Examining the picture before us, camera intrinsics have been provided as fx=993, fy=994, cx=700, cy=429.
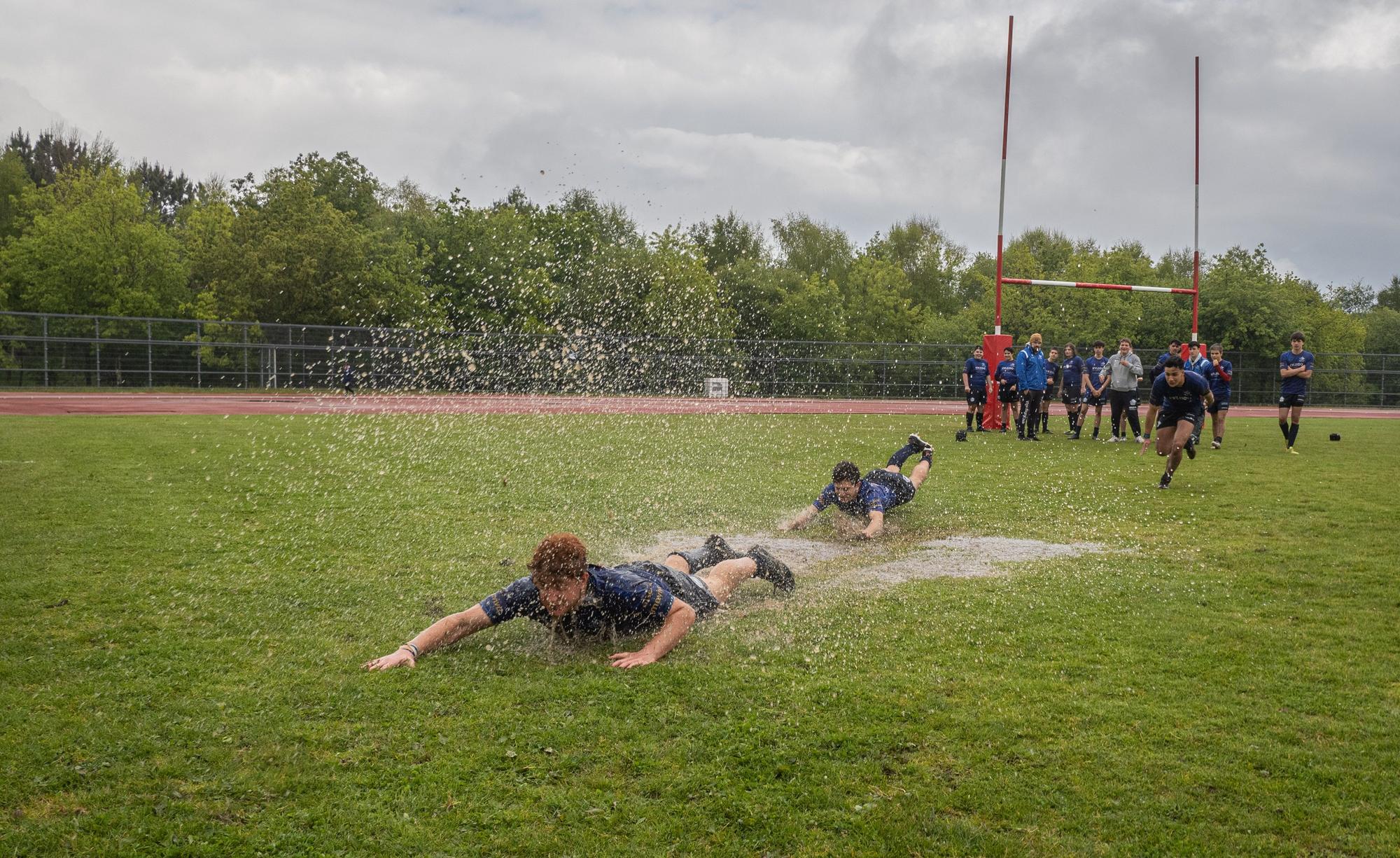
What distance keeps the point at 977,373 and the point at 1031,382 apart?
172 centimetres

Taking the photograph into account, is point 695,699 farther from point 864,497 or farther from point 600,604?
point 864,497

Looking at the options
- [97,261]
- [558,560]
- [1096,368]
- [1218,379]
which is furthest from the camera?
[97,261]

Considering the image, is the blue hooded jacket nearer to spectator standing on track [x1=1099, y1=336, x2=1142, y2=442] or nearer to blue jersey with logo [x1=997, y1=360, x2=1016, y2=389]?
blue jersey with logo [x1=997, y1=360, x2=1016, y2=389]

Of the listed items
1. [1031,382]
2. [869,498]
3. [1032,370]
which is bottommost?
[869,498]

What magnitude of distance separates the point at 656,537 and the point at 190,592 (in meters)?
4.11

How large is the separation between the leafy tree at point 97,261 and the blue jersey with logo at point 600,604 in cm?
4379

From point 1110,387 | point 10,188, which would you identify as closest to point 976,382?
point 1110,387

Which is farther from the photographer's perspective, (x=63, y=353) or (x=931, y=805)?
(x=63, y=353)

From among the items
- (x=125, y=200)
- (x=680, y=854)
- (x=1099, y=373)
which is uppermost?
(x=125, y=200)

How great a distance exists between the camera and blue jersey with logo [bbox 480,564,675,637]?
586 centimetres

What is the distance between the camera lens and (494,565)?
822 centimetres

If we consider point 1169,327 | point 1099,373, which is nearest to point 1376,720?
point 1099,373

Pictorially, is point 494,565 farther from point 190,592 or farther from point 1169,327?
point 1169,327

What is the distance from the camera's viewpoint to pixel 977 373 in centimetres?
2328
